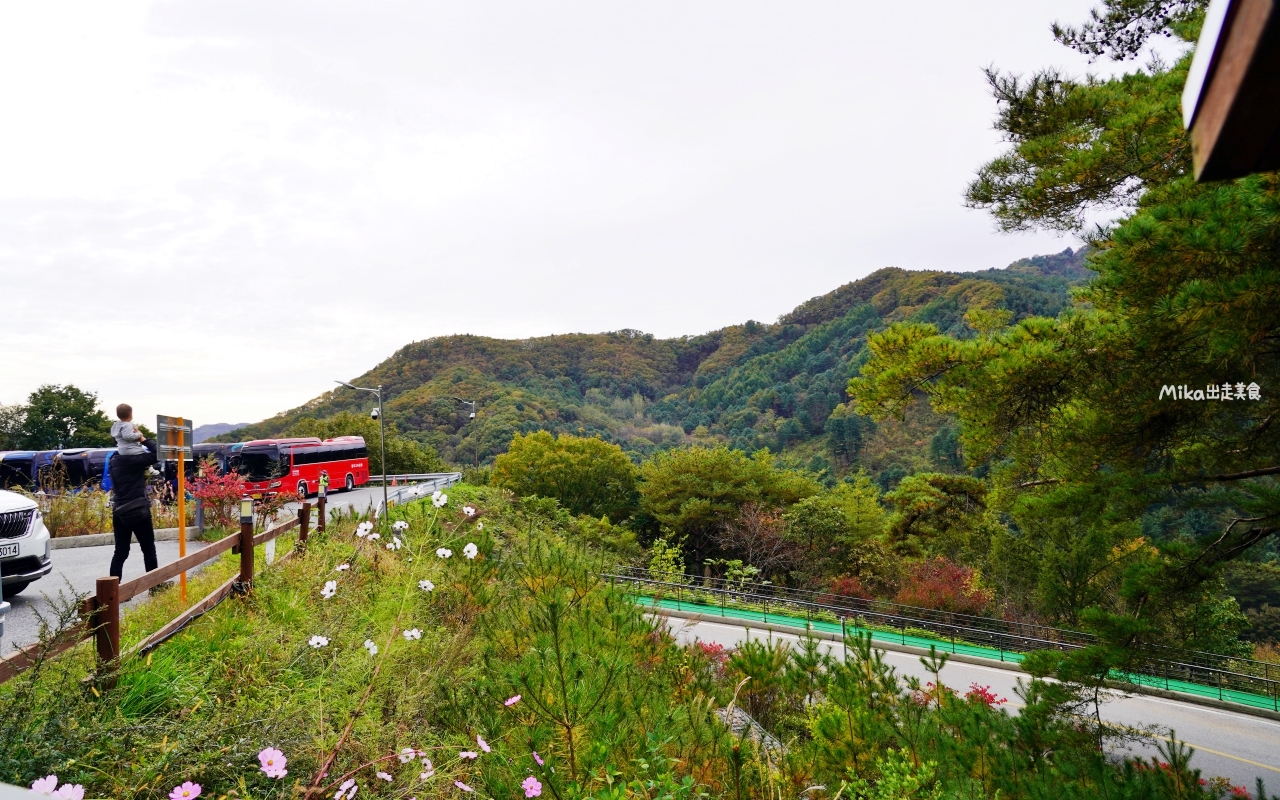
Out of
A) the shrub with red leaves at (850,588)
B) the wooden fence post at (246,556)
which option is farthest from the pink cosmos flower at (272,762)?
the shrub with red leaves at (850,588)

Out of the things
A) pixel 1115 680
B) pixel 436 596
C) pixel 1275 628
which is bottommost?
pixel 1275 628

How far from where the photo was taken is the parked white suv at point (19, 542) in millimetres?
6289

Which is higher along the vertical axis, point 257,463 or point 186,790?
point 186,790

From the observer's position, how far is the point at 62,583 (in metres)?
8.42

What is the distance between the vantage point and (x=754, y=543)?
1097 inches

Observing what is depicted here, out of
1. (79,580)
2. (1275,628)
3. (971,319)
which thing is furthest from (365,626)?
(1275,628)

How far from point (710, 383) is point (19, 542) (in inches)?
4184

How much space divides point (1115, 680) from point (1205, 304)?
466 centimetres

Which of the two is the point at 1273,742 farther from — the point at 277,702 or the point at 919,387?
the point at 277,702

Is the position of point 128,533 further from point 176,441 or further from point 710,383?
point 710,383

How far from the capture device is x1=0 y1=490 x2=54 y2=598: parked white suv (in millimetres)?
6289

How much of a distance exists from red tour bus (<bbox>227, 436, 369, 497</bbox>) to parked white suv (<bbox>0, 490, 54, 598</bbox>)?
45.1 feet

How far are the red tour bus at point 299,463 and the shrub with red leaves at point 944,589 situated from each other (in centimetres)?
1991

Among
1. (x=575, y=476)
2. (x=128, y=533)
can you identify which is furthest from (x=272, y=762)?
(x=575, y=476)
